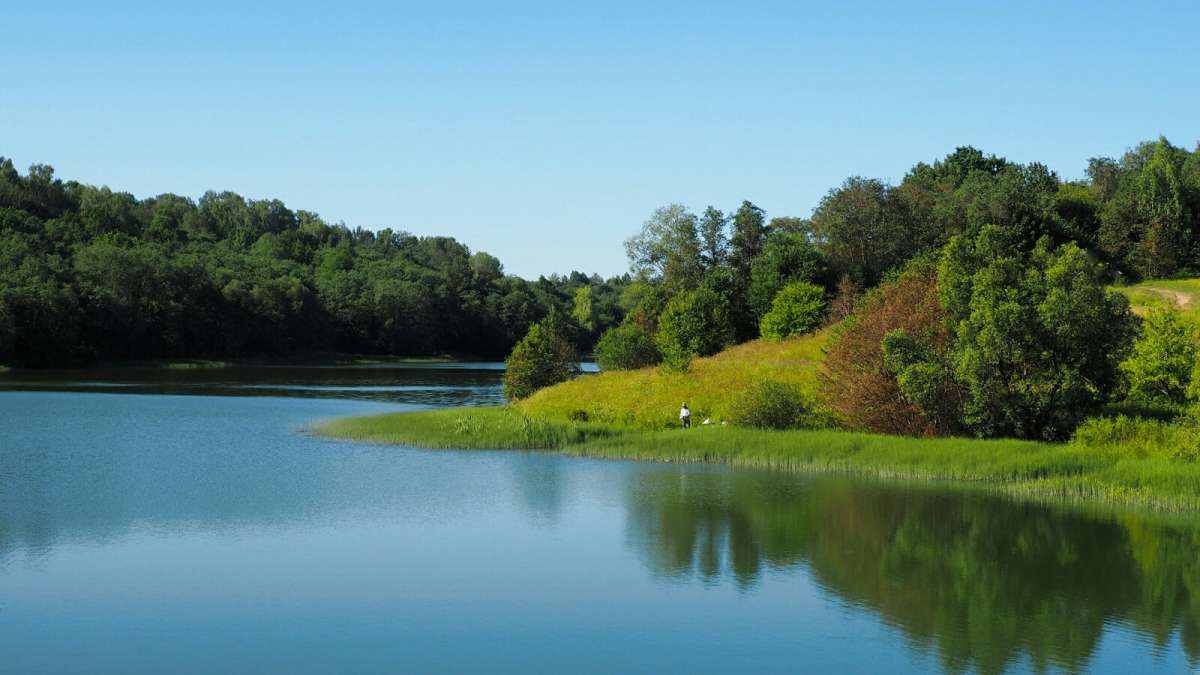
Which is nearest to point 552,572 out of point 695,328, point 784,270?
point 695,328

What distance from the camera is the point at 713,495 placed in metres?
33.4

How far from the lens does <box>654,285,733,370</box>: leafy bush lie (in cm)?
7100

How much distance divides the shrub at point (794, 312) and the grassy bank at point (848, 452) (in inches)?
917

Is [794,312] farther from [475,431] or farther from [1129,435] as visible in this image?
[1129,435]

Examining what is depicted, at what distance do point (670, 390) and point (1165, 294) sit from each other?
111ft

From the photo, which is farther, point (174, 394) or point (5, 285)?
point (5, 285)

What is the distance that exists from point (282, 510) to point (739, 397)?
20.8 m

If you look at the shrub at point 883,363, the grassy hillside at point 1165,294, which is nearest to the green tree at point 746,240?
the grassy hillside at point 1165,294

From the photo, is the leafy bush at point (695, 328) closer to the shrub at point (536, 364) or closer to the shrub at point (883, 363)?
the shrub at point (536, 364)

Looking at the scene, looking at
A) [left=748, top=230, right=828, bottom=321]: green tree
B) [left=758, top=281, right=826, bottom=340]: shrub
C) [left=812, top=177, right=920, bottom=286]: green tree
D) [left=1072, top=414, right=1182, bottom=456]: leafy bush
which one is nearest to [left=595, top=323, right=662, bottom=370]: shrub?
[left=758, top=281, right=826, bottom=340]: shrub

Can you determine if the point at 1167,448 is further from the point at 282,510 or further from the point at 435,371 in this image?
the point at 435,371

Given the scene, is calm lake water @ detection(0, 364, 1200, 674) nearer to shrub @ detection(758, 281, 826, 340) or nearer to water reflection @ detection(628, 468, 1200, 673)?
water reflection @ detection(628, 468, 1200, 673)

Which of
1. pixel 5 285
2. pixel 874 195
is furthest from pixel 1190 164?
pixel 5 285

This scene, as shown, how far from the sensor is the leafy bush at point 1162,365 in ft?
135
